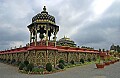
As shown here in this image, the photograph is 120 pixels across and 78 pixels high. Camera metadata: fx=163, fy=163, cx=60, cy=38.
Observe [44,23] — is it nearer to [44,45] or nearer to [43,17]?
[43,17]

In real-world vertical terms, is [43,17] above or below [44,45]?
above

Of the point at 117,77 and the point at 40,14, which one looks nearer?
the point at 117,77

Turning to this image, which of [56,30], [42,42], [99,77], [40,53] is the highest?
[56,30]

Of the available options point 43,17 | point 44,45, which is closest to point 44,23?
point 43,17

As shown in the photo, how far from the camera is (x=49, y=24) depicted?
80.2 feet

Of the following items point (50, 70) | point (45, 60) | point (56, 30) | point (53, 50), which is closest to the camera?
point (50, 70)

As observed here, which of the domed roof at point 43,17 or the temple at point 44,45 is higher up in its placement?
the domed roof at point 43,17

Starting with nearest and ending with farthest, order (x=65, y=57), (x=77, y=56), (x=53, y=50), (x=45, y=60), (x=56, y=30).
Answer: (x=45, y=60)
(x=53, y=50)
(x=56, y=30)
(x=65, y=57)
(x=77, y=56)

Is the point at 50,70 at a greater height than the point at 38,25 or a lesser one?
lesser

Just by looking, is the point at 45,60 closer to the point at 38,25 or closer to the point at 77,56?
the point at 38,25

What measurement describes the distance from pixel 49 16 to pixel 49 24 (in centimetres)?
125

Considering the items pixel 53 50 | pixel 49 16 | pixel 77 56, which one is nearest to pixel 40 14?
pixel 49 16

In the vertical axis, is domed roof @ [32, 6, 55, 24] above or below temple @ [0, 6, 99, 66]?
above

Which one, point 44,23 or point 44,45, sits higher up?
point 44,23
